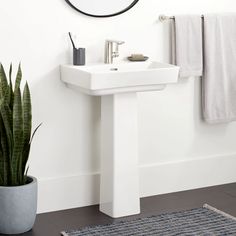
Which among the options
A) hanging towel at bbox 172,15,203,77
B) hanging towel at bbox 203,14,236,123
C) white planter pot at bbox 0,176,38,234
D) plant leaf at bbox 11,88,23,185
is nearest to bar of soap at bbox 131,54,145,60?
hanging towel at bbox 172,15,203,77

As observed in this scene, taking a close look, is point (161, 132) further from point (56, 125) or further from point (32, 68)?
point (32, 68)

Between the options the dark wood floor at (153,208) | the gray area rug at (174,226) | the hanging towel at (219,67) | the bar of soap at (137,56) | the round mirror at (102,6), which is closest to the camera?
the gray area rug at (174,226)

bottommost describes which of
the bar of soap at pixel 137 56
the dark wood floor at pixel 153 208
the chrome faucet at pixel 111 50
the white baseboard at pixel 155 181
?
the dark wood floor at pixel 153 208

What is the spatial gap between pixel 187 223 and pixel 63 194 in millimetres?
772

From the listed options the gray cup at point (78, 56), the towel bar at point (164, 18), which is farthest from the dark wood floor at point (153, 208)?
the towel bar at point (164, 18)

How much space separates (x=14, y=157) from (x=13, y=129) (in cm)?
15

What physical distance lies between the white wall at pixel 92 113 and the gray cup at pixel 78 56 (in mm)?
83

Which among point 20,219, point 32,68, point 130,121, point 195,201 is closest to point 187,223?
point 195,201

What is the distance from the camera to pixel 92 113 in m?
3.75

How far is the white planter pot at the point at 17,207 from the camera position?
3.25 metres

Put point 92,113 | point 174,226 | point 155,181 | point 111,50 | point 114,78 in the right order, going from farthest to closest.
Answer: point 155,181, point 92,113, point 111,50, point 174,226, point 114,78

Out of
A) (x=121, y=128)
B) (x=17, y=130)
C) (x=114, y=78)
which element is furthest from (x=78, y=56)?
(x=17, y=130)

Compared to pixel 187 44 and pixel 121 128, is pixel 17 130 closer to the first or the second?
pixel 121 128

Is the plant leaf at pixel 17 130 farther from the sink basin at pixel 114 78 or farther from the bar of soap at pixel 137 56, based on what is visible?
the bar of soap at pixel 137 56
